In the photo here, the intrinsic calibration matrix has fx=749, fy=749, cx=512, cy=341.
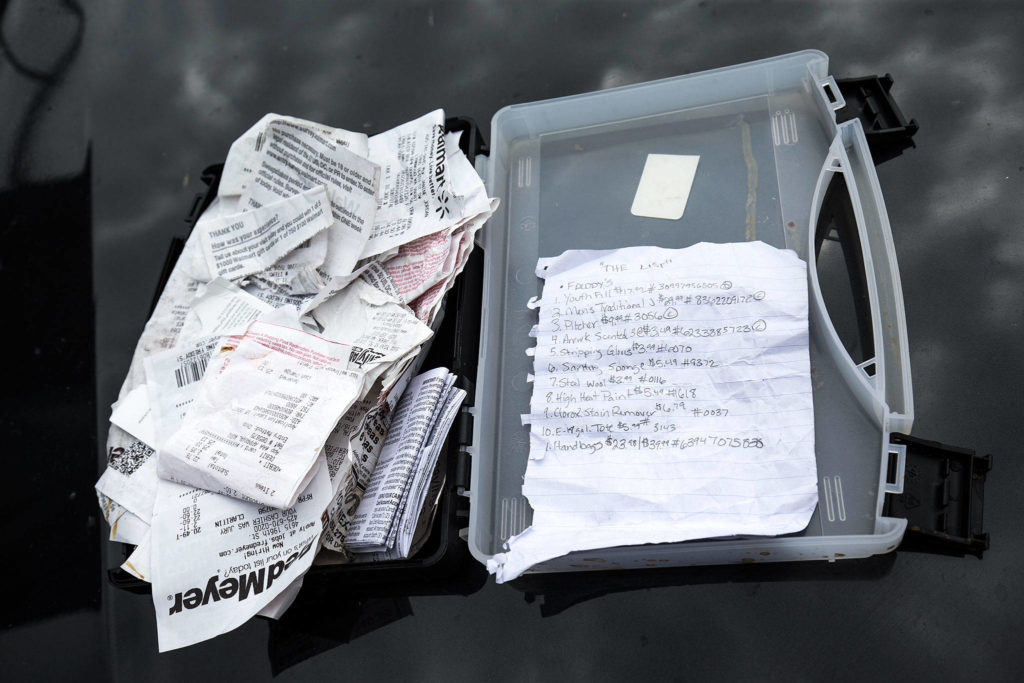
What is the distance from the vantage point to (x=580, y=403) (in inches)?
20.2

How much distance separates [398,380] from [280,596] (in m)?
0.15

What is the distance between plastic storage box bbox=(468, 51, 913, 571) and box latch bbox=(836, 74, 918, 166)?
0.06 feet

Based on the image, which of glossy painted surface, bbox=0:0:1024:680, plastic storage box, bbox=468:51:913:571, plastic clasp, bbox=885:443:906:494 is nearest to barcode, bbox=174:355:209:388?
glossy painted surface, bbox=0:0:1024:680

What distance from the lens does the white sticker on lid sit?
0.58 meters

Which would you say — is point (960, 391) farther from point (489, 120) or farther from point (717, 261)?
point (489, 120)

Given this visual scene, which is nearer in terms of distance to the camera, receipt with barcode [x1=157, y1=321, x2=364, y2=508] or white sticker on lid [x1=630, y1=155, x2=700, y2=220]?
receipt with barcode [x1=157, y1=321, x2=364, y2=508]

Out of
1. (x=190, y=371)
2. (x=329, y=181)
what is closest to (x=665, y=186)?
(x=329, y=181)

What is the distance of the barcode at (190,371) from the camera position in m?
0.55

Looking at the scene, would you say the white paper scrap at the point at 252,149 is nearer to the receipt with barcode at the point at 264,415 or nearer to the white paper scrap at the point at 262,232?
the white paper scrap at the point at 262,232

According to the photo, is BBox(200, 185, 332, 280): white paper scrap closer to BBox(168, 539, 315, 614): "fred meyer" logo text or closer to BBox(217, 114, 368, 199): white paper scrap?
BBox(217, 114, 368, 199): white paper scrap

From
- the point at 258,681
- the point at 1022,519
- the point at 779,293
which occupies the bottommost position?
the point at 258,681

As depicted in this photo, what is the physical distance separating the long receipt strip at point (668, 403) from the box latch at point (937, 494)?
49 millimetres

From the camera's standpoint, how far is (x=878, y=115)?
563mm

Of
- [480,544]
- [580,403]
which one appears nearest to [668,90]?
[580,403]
